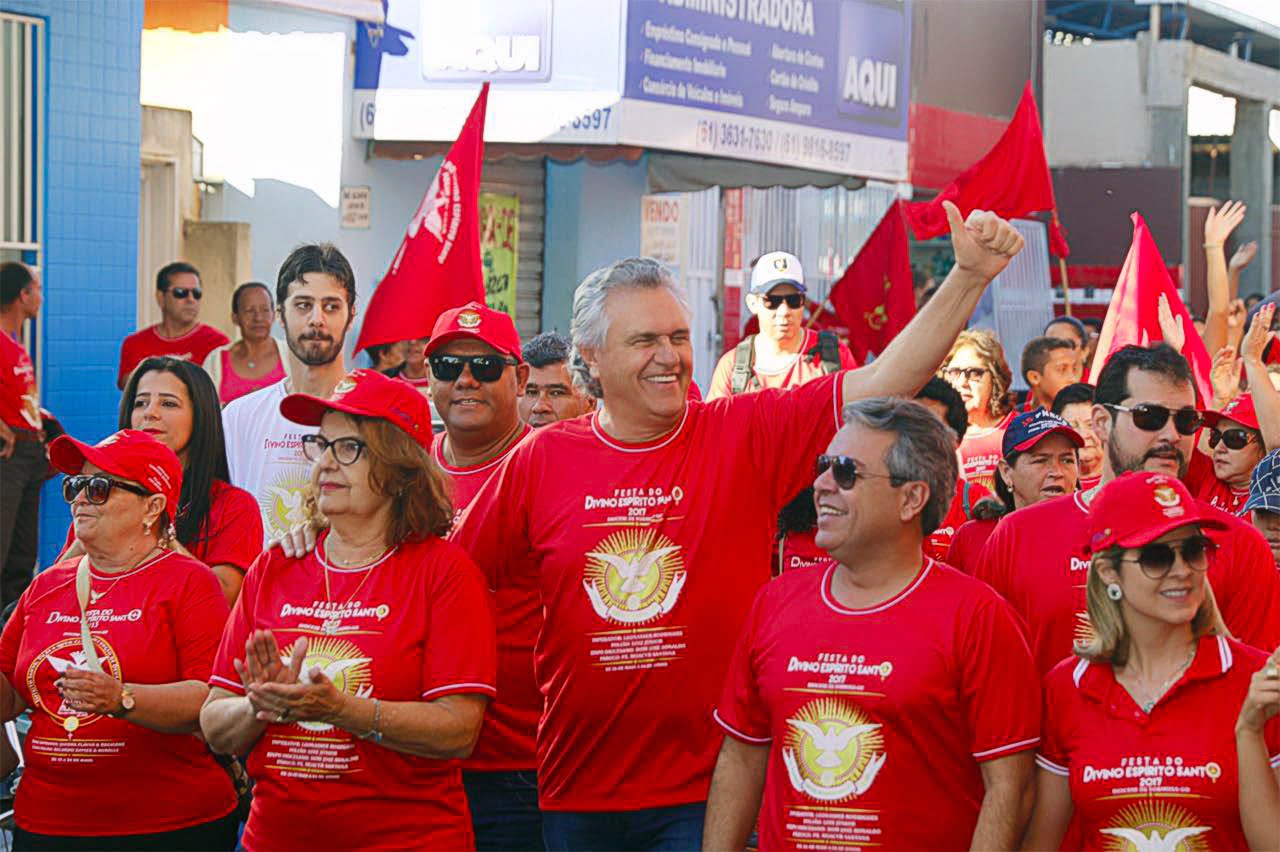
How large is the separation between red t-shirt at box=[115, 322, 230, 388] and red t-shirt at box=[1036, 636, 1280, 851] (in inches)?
329

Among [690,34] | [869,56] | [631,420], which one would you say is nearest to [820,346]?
[631,420]

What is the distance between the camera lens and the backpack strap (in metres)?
9.55

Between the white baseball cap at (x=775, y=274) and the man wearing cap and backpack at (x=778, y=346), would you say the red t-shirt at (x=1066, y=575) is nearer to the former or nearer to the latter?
the man wearing cap and backpack at (x=778, y=346)

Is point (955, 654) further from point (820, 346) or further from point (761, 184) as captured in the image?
point (761, 184)

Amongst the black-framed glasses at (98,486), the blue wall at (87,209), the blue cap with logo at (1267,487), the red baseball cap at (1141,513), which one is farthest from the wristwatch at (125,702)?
the blue wall at (87,209)

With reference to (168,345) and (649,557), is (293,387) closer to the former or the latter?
(649,557)

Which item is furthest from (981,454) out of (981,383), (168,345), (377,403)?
(168,345)

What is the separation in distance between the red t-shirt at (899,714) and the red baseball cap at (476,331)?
184 centimetres

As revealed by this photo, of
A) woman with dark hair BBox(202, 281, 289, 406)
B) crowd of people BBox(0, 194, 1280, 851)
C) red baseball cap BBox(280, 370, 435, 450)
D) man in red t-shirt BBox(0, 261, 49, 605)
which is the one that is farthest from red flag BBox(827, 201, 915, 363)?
red baseball cap BBox(280, 370, 435, 450)

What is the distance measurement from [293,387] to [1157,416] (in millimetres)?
2886

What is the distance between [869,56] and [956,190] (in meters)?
8.43

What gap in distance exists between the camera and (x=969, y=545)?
5336 millimetres

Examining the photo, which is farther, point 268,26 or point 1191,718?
point 268,26

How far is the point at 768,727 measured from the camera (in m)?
4.35
